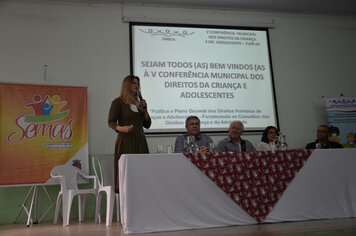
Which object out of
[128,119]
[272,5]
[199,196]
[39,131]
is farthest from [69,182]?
[272,5]

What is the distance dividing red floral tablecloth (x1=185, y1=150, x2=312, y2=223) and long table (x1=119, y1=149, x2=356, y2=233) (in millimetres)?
43

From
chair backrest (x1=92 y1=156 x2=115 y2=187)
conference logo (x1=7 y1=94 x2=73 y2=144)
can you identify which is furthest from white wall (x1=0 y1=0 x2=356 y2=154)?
chair backrest (x1=92 y1=156 x2=115 y2=187)

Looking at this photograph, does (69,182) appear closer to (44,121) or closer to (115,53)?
(44,121)

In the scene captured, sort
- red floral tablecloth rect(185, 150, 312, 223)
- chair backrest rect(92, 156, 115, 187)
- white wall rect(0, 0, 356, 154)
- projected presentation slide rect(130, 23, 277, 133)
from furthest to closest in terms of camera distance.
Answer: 1. projected presentation slide rect(130, 23, 277, 133)
2. white wall rect(0, 0, 356, 154)
3. chair backrest rect(92, 156, 115, 187)
4. red floral tablecloth rect(185, 150, 312, 223)

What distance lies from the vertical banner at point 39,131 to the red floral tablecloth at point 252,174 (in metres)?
2.30

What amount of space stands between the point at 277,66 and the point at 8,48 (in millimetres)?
3803

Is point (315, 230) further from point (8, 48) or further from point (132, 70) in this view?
point (8, 48)

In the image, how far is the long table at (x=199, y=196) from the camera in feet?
8.21

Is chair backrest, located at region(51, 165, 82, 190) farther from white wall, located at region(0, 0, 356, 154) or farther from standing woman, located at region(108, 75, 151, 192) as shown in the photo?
standing woman, located at region(108, 75, 151, 192)

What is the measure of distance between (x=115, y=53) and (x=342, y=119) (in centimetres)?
341

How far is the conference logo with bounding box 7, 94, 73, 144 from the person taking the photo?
4348 mm

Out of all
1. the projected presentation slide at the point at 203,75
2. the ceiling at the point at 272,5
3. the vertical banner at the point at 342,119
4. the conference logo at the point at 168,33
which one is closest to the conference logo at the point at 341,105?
the vertical banner at the point at 342,119

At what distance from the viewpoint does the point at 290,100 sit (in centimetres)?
550

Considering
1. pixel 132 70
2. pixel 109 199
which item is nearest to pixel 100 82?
pixel 132 70
